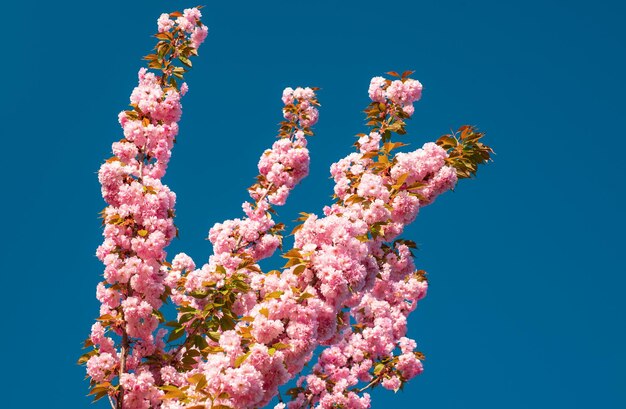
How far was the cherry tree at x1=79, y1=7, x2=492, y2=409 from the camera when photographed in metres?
4.23

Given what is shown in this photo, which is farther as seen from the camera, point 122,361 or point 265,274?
point 122,361

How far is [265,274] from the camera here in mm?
4895

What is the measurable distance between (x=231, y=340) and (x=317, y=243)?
1.05 metres

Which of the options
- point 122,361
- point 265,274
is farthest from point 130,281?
point 265,274

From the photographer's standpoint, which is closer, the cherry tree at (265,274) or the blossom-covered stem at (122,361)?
the cherry tree at (265,274)

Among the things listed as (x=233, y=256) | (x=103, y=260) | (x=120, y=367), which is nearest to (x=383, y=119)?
(x=233, y=256)

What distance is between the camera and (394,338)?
931 centimetres

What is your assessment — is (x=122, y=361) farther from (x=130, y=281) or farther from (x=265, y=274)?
(x=265, y=274)

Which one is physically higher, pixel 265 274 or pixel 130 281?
pixel 130 281

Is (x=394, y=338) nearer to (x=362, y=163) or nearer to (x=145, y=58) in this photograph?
(x=362, y=163)

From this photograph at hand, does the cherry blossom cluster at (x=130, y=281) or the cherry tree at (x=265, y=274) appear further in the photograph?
the cherry blossom cluster at (x=130, y=281)

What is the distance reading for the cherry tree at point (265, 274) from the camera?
4.23 metres

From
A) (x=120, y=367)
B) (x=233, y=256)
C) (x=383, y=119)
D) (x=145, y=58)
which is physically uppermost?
(x=145, y=58)

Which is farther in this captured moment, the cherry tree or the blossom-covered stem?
the blossom-covered stem
